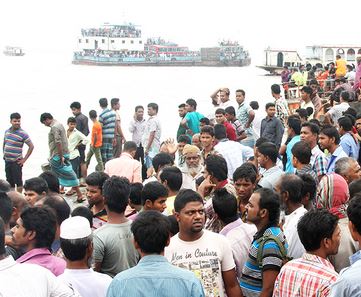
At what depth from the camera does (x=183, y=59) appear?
4188 inches

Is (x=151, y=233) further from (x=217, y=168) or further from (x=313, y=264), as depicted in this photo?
(x=217, y=168)

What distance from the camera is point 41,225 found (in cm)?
352

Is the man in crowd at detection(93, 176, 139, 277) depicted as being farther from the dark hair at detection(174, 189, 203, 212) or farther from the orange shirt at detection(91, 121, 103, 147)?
the orange shirt at detection(91, 121, 103, 147)

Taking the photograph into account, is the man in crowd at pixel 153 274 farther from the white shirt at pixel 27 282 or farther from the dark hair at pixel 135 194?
the dark hair at pixel 135 194

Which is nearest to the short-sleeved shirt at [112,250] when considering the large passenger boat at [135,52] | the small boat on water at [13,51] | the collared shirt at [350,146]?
the collared shirt at [350,146]

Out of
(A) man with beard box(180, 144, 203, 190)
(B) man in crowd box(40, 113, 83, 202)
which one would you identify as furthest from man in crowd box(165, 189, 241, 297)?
(B) man in crowd box(40, 113, 83, 202)

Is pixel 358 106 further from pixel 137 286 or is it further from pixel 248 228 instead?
pixel 137 286

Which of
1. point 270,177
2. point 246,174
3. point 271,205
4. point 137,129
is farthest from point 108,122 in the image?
point 271,205

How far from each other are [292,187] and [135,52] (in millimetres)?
98191

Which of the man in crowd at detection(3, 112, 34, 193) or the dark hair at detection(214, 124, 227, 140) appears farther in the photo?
the man in crowd at detection(3, 112, 34, 193)

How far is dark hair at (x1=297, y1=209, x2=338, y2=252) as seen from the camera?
338cm

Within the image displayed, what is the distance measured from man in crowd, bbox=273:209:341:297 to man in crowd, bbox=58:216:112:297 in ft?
3.46

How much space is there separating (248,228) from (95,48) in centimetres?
10066

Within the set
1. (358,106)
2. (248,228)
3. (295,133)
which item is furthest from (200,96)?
(248,228)
